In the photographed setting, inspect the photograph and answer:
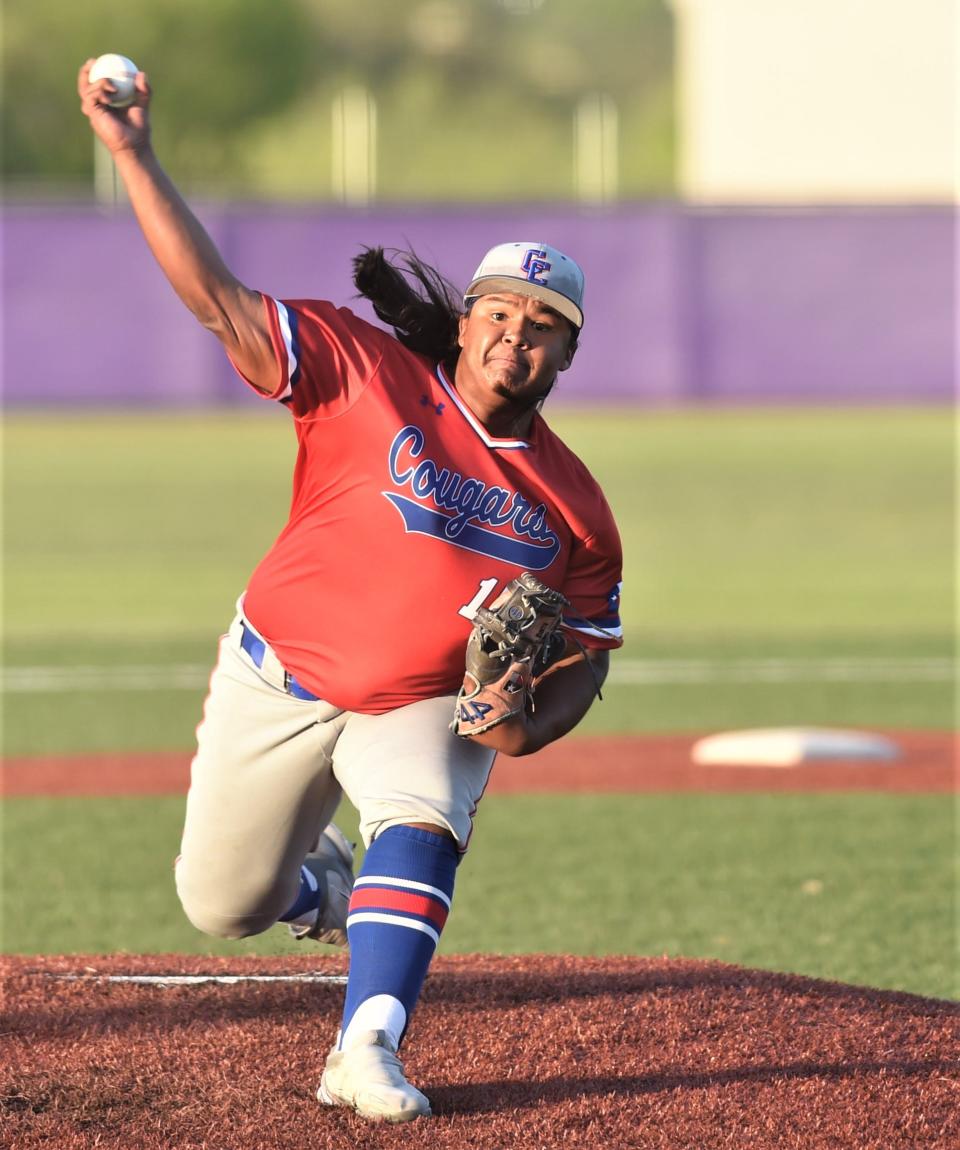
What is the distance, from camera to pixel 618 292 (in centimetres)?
2975

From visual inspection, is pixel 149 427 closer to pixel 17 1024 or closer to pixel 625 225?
pixel 625 225

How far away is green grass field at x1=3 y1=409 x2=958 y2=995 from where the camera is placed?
6621 millimetres

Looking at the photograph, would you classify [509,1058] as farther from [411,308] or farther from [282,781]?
[411,308]

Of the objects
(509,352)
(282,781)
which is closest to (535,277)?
(509,352)

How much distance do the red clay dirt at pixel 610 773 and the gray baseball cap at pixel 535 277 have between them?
4.64m

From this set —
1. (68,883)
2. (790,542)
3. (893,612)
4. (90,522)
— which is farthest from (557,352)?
(90,522)

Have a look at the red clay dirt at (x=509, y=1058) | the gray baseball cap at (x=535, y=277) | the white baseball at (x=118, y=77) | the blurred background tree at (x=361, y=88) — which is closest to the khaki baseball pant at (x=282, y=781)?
the red clay dirt at (x=509, y=1058)

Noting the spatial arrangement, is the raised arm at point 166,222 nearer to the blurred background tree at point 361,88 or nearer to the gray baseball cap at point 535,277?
the gray baseball cap at point 535,277

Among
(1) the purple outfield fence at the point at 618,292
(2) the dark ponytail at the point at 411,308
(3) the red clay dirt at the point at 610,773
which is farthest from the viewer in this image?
(1) the purple outfield fence at the point at 618,292

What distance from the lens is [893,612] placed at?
46.1ft

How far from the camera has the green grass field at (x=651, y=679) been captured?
6.62 meters

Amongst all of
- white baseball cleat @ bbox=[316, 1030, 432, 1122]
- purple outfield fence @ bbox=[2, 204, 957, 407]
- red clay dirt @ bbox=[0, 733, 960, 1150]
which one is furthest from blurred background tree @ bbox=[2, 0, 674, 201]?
white baseball cleat @ bbox=[316, 1030, 432, 1122]

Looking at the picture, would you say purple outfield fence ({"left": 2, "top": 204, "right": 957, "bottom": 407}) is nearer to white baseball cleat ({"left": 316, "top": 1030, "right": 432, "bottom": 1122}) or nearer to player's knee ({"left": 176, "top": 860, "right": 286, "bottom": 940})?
player's knee ({"left": 176, "top": 860, "right": 286, "bottom": 940})

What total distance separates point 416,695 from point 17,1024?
123 cm
